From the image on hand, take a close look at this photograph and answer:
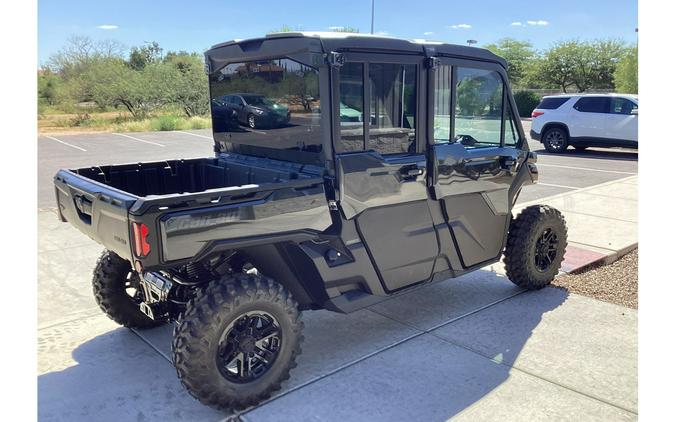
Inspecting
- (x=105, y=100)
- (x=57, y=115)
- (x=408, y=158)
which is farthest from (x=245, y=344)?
(x=57, y=115)

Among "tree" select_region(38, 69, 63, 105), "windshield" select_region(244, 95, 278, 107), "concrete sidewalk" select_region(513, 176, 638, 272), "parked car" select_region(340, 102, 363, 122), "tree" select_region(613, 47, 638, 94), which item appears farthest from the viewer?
"tree" select_region(38, 69, 63, 105)

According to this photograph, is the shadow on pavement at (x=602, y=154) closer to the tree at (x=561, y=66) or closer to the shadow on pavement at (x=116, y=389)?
the shadow on pavement at (x=116, y=389)

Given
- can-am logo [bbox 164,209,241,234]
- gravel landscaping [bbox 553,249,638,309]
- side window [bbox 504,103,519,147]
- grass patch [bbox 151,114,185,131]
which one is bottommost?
gravel landscaping [bbox 553,249,638,309]

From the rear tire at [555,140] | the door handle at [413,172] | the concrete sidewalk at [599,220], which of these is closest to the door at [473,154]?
the door handle at [413,172]

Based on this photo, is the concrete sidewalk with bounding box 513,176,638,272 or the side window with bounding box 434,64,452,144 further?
the concrete sidewalk with bounding box 513,176,638,272

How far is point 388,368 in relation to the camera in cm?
362

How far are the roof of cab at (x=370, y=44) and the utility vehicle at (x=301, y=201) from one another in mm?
13

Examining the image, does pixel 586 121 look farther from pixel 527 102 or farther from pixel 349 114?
pixel 527 102

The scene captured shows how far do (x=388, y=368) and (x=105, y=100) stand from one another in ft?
125


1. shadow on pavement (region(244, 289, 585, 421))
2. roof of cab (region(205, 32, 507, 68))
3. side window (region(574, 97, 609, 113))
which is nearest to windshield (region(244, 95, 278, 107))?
roof of cab (region(205, 32, 507, 68))

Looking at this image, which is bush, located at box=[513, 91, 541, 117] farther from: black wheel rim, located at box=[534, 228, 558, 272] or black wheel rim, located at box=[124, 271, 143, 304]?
black wheel rim, located at box=[124, 271, 143, 304]

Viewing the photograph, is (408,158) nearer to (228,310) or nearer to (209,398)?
A: (228,310)

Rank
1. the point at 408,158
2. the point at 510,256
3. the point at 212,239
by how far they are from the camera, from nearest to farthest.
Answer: the point at 212,239 → the point at 408,158 → the point at 510,256

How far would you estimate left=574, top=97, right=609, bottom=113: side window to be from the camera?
15.1 meters
